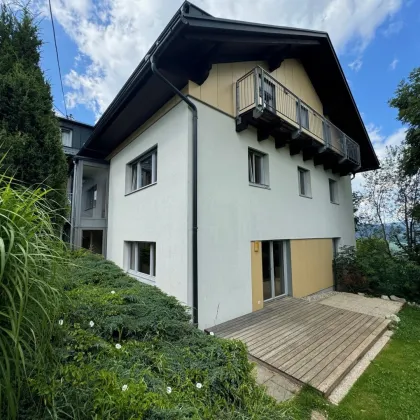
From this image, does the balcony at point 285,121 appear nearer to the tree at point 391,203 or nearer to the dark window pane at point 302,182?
the dark window pane at point 302,182

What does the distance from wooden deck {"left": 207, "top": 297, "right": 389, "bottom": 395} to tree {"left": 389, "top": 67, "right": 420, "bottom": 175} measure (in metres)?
8.09

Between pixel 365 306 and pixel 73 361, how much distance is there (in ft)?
28.3

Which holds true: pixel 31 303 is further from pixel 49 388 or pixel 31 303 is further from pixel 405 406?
pixel 405 406

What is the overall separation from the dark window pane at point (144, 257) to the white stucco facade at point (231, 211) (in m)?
2.66

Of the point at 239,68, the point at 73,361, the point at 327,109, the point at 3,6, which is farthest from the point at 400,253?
the point at 3,6

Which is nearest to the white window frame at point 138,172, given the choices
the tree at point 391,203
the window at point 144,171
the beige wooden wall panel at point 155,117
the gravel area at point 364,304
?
the window at point 144,171

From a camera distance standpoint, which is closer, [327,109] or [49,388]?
[49,388]

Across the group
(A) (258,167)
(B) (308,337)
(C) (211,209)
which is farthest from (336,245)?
(C) (211,209)

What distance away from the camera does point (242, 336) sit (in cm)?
496

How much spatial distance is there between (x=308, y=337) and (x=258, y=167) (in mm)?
4960

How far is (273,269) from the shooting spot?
7734 millimetres

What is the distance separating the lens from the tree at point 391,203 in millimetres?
14400

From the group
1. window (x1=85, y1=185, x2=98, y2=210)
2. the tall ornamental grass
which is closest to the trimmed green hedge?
the tall ornamental grass

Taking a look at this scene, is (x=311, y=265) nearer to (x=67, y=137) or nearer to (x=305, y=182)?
(x=305, y=182)
